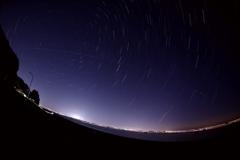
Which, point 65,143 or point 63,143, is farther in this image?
point 65,143

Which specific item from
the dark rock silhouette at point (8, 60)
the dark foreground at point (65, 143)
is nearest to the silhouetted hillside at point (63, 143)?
the dark foreground at point (65, 143)

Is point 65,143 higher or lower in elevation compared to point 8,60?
lower

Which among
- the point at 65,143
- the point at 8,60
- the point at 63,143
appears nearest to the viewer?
the point at 63,143

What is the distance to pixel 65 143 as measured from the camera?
520 centimetres

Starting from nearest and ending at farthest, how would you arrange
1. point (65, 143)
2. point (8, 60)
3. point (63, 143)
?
point (63, 143) < point (65, 143) < point (8, 60)

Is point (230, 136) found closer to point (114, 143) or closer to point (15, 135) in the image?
point (114, 143)

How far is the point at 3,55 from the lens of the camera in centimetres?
2406

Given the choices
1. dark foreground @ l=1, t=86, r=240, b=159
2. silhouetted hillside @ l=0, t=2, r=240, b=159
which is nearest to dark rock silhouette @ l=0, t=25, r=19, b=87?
silhouetted hillside @ l=0, t=2, r=240, b=159

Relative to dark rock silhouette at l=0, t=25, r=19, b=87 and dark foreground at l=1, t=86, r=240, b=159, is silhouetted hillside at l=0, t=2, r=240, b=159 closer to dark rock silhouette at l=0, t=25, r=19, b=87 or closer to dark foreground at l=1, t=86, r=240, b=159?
dark foreground at l=1, t=86, r=240, b=159

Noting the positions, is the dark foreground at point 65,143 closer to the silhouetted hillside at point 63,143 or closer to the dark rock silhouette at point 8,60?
the silhouetted hillside at point 63,143

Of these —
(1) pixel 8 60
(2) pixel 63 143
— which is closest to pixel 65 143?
(2) pixel 63 143

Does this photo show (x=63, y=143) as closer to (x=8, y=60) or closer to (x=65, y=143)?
(x=65, y=143)

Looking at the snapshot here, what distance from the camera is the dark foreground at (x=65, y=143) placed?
3.32 meters

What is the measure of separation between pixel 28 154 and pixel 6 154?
0.55 meters
